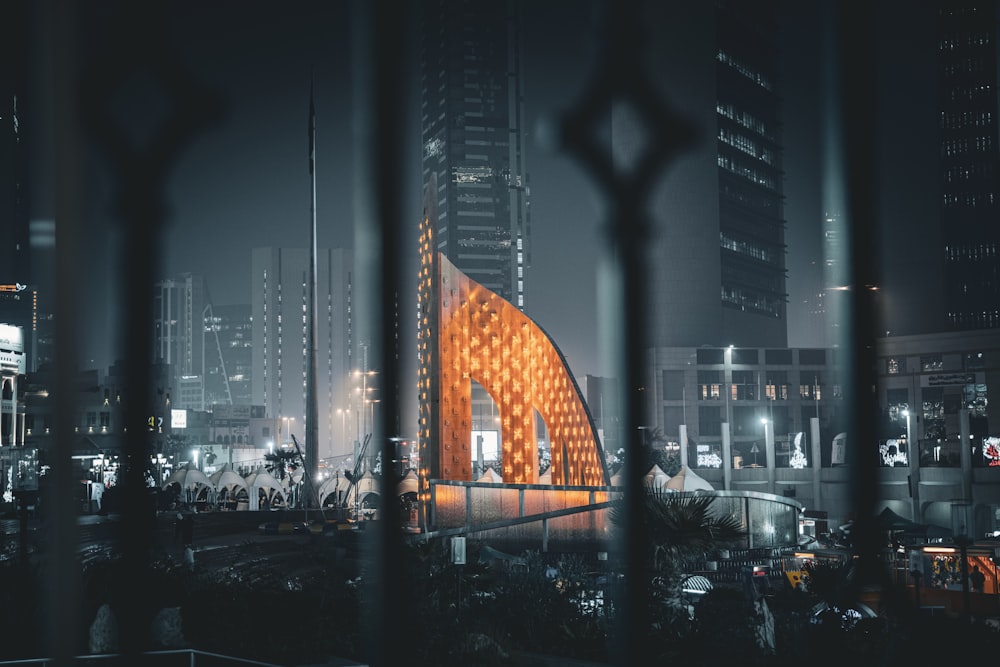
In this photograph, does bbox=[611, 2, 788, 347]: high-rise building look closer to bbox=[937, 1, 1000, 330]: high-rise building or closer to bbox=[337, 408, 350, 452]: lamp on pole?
bbox=[937, 1, 1000, 330]: high-rise building

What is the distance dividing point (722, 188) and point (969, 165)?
24177mm

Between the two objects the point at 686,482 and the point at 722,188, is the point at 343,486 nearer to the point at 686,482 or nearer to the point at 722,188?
the point at 686,482

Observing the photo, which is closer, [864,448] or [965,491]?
[864,448]

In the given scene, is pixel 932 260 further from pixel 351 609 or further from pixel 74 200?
pixel 74 200

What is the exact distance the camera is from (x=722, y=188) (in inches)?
4363

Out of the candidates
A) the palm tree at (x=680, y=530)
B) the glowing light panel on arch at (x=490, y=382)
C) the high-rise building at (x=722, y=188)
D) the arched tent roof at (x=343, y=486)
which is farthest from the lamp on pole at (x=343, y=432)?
the palm tree at (x=680, y=530)

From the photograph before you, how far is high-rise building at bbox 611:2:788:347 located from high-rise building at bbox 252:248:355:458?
93.3m

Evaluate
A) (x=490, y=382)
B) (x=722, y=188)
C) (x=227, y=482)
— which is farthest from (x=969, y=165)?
(x=490, y=382)

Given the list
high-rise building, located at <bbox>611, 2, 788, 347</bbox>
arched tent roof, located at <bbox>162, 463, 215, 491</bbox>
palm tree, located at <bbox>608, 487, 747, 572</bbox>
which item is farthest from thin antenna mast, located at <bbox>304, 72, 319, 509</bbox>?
high-rise building, located at <bbox>611, 2, 788, 347</bbox>

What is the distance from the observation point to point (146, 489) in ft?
17.3

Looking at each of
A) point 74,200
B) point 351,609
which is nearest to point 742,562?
point 351,609

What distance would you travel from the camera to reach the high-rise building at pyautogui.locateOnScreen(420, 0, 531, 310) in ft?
628

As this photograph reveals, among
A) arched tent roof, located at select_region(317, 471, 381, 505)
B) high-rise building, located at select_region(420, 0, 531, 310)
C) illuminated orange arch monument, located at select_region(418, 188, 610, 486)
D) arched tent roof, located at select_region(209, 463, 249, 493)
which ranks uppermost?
high-rise building, located at select_region(420, 0, 531, 310)

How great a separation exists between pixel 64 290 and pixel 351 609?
10.00 metres
